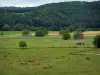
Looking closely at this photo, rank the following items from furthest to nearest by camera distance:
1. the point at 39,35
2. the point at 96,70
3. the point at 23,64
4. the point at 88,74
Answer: the point at 39,35
the point at 23,64
the point at 96,70
the point at 88,74

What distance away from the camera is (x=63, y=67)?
47.1m

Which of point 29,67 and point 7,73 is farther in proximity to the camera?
point 29,67

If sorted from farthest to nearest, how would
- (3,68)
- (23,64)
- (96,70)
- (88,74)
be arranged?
(23,64)
(3,68)
(96,70)
(88,74)

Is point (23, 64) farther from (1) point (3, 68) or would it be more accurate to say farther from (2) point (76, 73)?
(2) point (76, 73)

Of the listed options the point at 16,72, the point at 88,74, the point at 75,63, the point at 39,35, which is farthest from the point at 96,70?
the point at 39,35

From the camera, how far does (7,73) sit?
41938mm

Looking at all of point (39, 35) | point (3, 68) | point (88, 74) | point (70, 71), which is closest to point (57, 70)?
point (70, 71)

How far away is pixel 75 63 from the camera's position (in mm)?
51344

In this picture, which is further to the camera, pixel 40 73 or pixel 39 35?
pixel 39 35

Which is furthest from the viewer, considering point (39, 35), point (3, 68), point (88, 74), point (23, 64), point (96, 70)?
point (39, 35)

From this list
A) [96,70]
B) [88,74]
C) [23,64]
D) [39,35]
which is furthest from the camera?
[39,35]

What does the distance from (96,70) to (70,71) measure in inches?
148

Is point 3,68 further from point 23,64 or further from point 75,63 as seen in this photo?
point 75,63

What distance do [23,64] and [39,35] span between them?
112 metres
